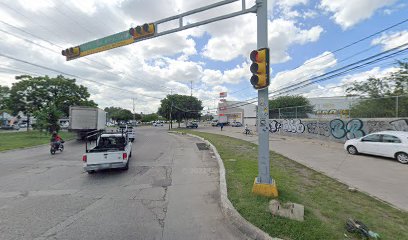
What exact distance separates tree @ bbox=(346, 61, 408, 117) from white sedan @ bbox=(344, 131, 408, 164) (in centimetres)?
399

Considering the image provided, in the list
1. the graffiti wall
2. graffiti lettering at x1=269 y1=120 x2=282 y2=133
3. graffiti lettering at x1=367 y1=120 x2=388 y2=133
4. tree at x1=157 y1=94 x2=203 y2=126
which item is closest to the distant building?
tree at x1=157 y1=94 x2=203 y2=126

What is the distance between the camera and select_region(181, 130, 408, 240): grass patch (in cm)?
352

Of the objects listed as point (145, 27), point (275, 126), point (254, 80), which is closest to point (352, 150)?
point (254, 80)

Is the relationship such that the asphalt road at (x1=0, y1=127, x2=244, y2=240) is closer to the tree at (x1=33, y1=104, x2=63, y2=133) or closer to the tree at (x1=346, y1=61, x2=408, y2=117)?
the tree at (x1=346, y1=61, x2=408, y2=117)

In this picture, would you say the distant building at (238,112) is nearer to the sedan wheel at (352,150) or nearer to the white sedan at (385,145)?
the sedan wheel at (352,150)

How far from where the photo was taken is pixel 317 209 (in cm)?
439

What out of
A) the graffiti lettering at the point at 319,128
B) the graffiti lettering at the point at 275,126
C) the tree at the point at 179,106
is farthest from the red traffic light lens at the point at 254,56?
the tree at the point at 179,106

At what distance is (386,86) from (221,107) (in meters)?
50.2

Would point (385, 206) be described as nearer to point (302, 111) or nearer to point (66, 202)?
point (66, 202)

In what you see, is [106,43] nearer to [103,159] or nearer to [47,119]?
[103,159]

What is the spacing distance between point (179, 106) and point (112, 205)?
45.8 meters

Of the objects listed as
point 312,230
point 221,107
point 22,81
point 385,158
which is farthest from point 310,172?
point 221,107

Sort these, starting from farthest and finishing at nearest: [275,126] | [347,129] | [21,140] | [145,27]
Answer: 1. [275,126]
2. [21,140]
3. [347,129]
4. [145,27]

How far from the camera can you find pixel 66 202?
17.1 feet
